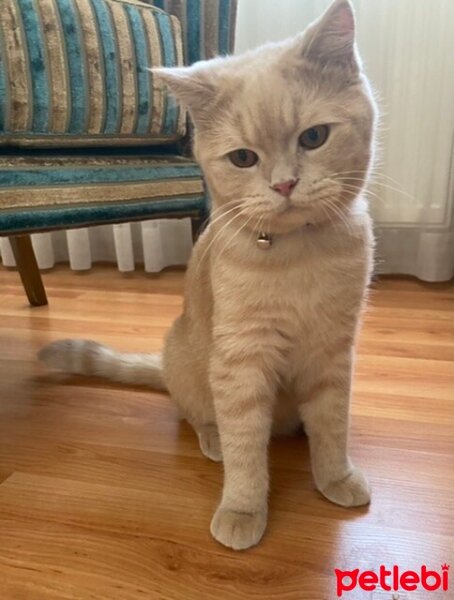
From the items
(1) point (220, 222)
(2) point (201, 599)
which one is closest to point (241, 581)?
(2) point (201, 599)

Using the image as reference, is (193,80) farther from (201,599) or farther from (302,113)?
(201,599)

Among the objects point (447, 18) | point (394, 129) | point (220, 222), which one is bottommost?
point (394, 129)

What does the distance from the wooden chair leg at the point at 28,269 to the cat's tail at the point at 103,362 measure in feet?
1.91

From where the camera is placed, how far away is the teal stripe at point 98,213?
1.00m

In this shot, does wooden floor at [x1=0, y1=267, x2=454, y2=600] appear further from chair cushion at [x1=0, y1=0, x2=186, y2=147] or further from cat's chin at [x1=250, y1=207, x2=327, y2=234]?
chair cushion at [x1=0, y1=0, x2=186, y2=147]

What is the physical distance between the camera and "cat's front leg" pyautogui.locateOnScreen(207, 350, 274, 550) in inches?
33.5

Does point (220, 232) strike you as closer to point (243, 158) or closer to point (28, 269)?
point (243, 158)

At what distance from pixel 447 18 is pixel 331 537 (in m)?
1.60

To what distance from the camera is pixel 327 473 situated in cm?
92

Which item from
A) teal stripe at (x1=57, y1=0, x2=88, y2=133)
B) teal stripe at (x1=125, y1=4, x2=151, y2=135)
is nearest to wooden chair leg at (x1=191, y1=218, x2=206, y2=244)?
teal stripe at (x1=125, y1=4, x2=151, y2=135)

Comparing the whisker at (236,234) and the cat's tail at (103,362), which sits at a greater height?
the whisker at (236,234)

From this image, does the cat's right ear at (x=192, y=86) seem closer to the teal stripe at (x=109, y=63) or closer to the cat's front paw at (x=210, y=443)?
the teal stripe at (x=109, y=63)

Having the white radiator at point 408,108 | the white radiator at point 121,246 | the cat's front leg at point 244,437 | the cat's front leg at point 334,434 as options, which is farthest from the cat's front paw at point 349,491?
the white radiator at point 121,246

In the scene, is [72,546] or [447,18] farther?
[447,18]
